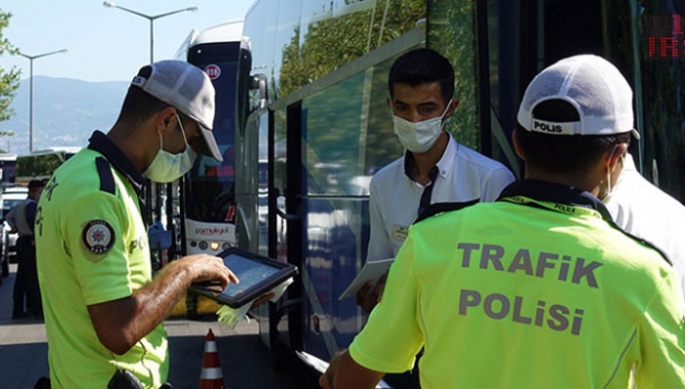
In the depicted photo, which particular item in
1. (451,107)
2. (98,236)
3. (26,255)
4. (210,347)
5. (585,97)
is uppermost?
(451,107)

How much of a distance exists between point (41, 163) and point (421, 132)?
152ft

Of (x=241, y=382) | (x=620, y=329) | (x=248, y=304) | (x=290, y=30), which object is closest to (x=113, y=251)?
(x=248, y=304)

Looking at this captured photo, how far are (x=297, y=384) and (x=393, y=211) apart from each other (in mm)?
5752

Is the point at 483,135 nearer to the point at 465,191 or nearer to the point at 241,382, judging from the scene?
the point at 465,191

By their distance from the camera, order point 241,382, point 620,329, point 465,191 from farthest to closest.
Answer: point 241,382
point 465,191
point 620,329

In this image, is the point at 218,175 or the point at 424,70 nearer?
the point at 424,70

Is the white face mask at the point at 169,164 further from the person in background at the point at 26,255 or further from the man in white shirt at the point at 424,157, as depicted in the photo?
the person in background at the point at 26,255

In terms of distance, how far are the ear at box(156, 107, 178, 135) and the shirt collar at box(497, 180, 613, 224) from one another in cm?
149

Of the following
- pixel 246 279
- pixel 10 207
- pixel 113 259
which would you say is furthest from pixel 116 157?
pixel 10 207

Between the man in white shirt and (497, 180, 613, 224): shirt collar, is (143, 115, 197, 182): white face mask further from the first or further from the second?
(497, 180, 613, 224): shirt collar

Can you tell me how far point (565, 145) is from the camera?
2129mm

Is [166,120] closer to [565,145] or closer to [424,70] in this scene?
[424,70]

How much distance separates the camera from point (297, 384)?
9.60 m

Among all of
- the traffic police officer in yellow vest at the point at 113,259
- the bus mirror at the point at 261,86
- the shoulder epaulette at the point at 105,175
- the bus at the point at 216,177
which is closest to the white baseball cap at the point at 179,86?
the traffic police officer in yellow vest at the point at 113,259
